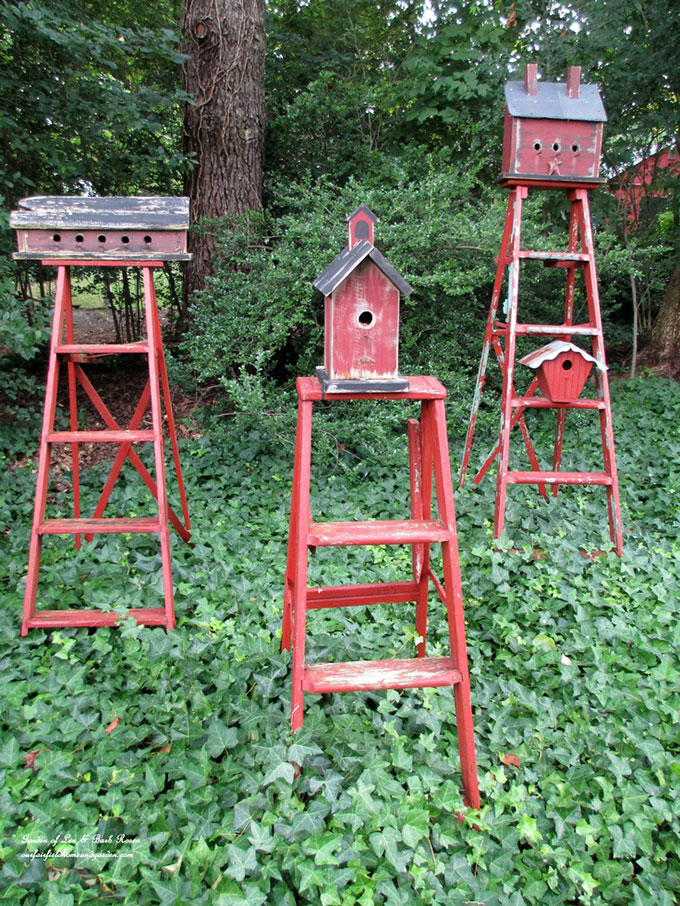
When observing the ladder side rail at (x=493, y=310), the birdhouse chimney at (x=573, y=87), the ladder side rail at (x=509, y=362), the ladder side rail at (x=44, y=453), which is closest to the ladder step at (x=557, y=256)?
the ladder side rail at (x=509, y=362)

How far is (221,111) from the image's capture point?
5.38m

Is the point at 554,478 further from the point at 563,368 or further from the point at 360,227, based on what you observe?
the point at 360,227

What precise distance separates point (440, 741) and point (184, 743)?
0.96 metres

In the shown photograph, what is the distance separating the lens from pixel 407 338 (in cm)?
516

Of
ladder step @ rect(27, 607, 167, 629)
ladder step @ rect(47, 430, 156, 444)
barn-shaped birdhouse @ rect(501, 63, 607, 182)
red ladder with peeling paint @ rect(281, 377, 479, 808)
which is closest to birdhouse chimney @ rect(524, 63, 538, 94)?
barn-shaped birdhouse @ rect(501, 63, 607, 182)

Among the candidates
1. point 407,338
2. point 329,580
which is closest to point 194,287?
point 407,338

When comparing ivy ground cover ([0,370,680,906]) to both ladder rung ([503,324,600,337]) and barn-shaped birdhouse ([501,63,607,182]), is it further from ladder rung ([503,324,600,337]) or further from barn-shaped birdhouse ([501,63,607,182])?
barn-shaped birdhouse ([501,63,607,182])

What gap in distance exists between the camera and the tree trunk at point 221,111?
17.1 feet

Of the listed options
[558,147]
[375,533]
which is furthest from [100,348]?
[558,147]

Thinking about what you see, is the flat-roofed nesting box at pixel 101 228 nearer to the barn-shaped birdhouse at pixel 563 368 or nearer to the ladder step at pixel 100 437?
the ladder step at pixel 100 437

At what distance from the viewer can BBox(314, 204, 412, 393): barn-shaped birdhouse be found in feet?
6.49

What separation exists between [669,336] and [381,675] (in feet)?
21.5

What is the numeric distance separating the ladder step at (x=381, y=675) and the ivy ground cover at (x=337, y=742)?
239 millimetres

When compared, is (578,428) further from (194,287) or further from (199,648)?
(199,648)
